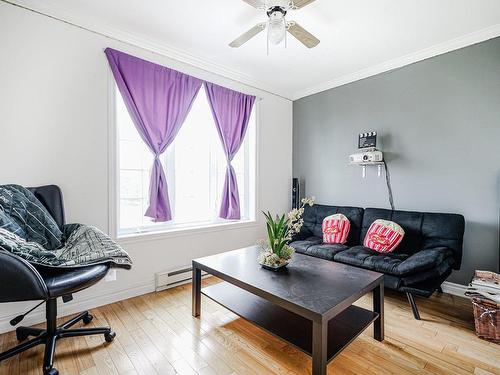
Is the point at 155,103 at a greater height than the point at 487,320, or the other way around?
the point at 155,103

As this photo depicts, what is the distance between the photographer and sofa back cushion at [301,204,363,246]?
303 centimetres

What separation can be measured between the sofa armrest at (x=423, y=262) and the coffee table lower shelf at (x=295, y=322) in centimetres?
55

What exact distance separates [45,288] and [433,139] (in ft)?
11.4

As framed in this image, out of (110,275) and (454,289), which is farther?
A: (454,289)

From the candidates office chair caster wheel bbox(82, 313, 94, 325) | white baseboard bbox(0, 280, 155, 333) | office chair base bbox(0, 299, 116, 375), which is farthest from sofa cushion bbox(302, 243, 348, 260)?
office chair caster wheel bbox(82, 313, 94, 325)

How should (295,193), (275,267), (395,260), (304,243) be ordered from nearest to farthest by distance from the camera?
1. (275,267)
2. (395,260)
3. (304,243)
4. (295,193)

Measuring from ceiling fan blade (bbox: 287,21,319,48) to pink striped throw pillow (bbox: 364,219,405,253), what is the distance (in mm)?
1865

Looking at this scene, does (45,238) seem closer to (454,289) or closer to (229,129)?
(229,129)

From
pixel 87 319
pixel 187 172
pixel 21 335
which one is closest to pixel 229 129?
pixel 187 172

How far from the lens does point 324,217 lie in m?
3.29

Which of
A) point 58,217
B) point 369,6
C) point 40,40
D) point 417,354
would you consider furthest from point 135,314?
point 369,6

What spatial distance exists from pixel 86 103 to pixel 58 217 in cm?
101

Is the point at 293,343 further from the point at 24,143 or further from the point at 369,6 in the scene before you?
the point at 369,6

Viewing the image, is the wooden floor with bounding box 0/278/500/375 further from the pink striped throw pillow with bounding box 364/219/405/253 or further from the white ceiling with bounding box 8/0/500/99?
the white ceiling with bounding box 8/0/500/99
